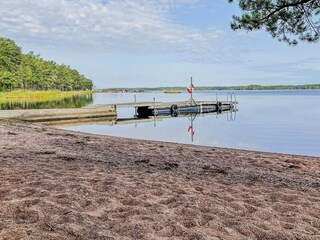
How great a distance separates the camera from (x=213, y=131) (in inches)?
1003

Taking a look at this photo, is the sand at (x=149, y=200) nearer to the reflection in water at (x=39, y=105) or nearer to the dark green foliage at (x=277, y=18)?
the dark green foliage at (x=277, y=18)

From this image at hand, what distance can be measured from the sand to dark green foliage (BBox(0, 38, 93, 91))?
197 feet

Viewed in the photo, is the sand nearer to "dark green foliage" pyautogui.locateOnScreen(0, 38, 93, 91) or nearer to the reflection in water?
the reflection in water

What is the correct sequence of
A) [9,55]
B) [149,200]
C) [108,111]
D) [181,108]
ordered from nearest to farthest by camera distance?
[149,200], [108,111], [181,108], [9,55]

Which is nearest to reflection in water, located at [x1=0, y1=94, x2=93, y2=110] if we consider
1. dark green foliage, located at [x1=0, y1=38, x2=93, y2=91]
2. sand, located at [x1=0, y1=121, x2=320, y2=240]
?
dark green foliage, located at [x1=0, y1=38, x2=93, y2=91]

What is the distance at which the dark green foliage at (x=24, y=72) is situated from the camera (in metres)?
64.9

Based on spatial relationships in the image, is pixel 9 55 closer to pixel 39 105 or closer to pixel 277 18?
pixel 39 105

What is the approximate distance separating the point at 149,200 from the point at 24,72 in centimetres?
7810

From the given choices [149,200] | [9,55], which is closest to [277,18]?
[149,200]

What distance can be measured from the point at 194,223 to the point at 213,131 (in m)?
21.7

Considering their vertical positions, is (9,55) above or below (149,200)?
above

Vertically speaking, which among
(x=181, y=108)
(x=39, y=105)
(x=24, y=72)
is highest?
(x=24, y=72)

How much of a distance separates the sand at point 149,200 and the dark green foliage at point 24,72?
5996cm

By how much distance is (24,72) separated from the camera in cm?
7581
